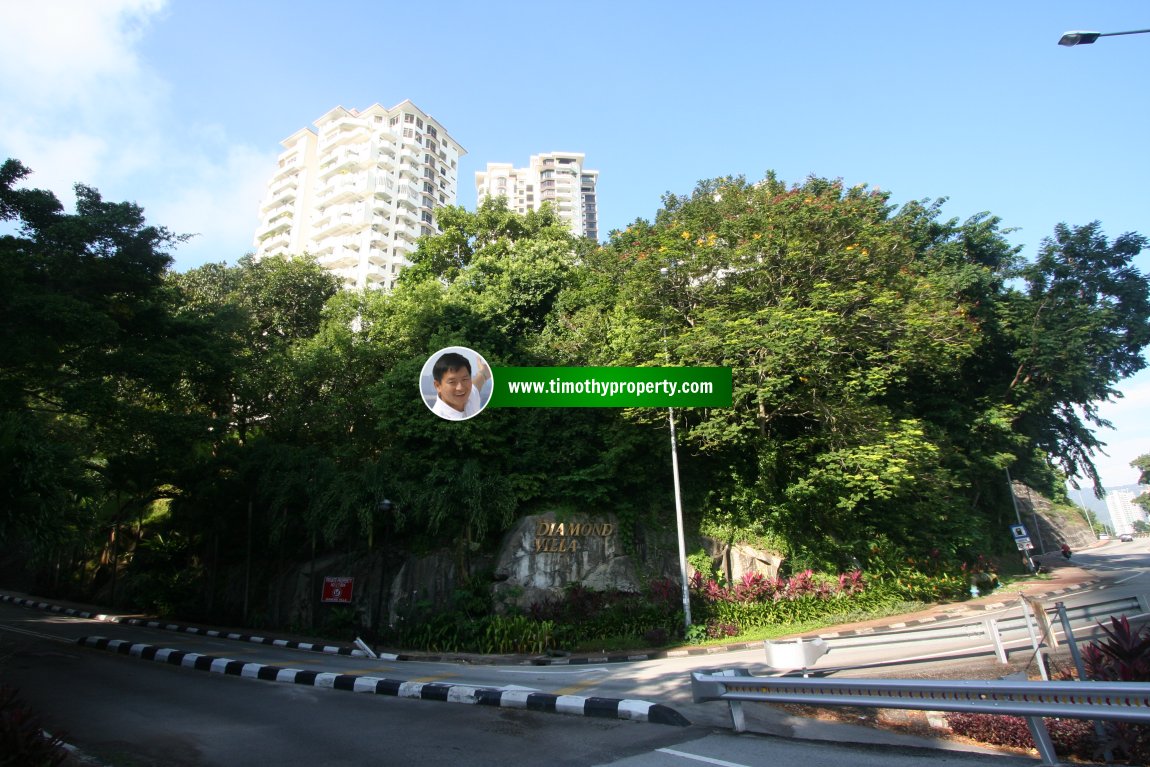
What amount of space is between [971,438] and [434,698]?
866 inches

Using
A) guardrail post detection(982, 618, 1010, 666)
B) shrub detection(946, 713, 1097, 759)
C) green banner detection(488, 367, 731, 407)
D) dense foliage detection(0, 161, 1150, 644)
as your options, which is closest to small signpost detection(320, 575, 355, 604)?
dense foliage detection(0, 161, 1150, 644)

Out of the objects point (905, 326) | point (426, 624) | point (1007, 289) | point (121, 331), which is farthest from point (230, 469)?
point (1007, 289)

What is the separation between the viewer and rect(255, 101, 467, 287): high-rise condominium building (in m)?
60.2

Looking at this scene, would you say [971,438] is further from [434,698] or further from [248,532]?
[248,532]

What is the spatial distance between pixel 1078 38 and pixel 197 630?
21809mm

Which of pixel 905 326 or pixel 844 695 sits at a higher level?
pixel 905 326

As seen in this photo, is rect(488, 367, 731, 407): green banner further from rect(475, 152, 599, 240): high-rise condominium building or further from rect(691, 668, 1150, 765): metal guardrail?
rect(475, 152, 599, 240): high-rise condominium building

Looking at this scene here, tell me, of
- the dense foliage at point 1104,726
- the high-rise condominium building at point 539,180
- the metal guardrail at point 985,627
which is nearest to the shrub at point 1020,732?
the dense foliage at point 1104,726

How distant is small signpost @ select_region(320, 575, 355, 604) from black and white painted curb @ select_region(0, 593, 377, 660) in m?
1.45

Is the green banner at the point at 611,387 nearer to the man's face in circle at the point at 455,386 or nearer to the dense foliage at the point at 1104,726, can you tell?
the man's face in circle at the point at 455,386

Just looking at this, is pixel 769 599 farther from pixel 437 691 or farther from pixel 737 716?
pixel 737 716

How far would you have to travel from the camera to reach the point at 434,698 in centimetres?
771

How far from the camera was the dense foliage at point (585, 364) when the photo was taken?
14711 mm

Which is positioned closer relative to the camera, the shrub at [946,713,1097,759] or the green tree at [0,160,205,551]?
the shrub at [946,713,1097,759]
